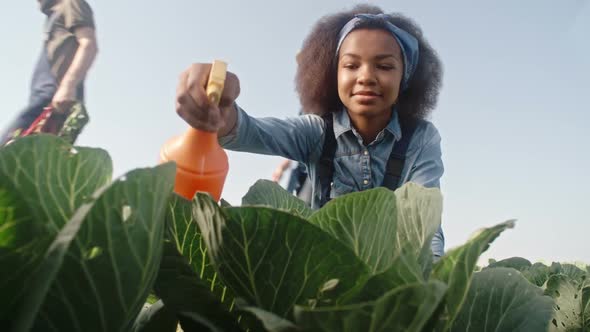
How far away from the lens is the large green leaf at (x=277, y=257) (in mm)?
349

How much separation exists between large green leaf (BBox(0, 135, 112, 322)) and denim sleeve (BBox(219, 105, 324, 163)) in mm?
1398

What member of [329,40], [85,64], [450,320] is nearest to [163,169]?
[450,320]

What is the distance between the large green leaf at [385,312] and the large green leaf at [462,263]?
0.17 ft

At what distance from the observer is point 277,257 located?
363mm

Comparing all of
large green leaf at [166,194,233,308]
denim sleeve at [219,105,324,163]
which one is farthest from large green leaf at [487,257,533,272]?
denim sleeve at [219,105,324,163]

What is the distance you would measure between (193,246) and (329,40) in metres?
2.52

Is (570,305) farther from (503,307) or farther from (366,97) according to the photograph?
(366,97)

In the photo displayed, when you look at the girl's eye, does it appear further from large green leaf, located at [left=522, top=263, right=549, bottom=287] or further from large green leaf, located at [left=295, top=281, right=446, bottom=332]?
large green leaf, located at [left=295, top=281, right=446, bottom=332]

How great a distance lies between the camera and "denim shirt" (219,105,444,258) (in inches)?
83.7

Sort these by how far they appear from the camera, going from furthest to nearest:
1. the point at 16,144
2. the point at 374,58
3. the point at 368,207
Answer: the point at 374,58
the point at 368,207
the point at 16,144

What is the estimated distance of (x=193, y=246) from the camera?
46 centimetres

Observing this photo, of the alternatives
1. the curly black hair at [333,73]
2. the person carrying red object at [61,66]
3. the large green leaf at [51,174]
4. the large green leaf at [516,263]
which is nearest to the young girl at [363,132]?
the curly black hair at [333,73]

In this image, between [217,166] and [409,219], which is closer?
[409,219]

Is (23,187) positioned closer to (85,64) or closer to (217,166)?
(217,166)
